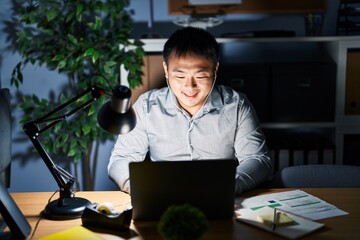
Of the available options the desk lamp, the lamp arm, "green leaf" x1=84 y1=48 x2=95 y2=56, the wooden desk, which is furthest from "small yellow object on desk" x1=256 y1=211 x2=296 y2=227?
"green leaf" x1=84 y1=48 x2=95 y2=56

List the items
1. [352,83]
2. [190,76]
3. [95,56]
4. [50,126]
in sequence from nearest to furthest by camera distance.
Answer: [50,126] < [190,76] < [95,56] < [352,83]

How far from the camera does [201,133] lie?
2020 millimetres

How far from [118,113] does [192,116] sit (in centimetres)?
72

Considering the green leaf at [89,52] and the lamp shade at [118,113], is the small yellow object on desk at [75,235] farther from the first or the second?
the green leaf at [89,52]

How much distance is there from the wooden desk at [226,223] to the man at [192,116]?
0.93 ft

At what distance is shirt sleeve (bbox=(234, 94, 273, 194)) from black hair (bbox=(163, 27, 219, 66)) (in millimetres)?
283

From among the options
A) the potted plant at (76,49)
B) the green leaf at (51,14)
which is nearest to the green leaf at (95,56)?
the potted plant at (76,49)

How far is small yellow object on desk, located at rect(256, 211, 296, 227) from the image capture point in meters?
1.34

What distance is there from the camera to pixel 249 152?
6.25ft

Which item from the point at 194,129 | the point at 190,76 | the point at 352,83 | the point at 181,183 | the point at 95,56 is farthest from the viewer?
the point at 352,83

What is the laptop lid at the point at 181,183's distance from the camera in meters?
1.29

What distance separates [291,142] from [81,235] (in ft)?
5.48

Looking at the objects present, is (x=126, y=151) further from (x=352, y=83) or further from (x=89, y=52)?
(x=352, y=83)

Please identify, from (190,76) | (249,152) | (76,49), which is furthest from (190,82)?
(76,49)
